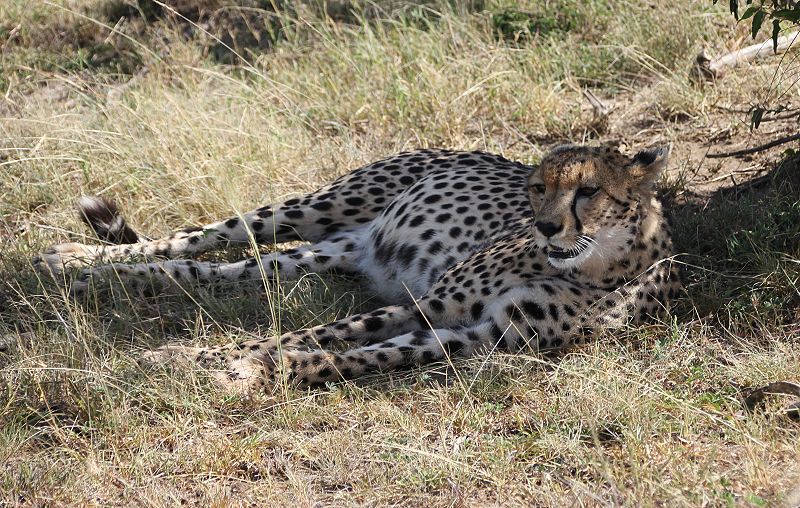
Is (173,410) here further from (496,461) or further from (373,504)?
(496,461)

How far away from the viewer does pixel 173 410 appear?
339 cm

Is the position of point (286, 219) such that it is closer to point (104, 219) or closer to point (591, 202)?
point (104, 219)

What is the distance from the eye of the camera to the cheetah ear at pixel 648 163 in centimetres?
360

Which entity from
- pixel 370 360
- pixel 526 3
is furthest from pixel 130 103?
pixel 370 360

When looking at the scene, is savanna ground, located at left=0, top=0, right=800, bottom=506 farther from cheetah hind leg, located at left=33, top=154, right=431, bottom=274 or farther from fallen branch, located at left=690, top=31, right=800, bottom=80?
cheetah hind leg, located at left=33, top=154, right=431, bottom=274

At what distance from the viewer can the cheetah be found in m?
3.58

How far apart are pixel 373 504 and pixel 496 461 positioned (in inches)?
15.1

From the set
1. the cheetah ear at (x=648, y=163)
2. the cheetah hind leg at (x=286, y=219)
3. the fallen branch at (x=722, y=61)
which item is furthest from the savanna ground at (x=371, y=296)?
the cheetah ear at (x=648, y=163)

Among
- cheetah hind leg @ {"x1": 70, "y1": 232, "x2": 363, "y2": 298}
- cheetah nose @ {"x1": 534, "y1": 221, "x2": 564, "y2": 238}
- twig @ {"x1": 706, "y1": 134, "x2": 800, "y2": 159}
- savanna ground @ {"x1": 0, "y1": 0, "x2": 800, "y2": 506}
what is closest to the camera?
savanna ground @ {"x1": 0, "y1": 0, "x2": 800, "y2": 506}

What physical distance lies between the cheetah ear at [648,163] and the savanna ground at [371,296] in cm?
55

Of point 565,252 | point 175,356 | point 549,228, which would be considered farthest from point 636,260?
point 175,356

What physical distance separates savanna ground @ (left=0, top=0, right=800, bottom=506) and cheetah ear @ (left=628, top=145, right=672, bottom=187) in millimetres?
549

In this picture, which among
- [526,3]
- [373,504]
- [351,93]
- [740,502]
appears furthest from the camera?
[526,3]

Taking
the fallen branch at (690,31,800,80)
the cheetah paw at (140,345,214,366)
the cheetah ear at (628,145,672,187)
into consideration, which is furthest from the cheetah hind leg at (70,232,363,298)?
the fallen branch at (690,31,800,80)
